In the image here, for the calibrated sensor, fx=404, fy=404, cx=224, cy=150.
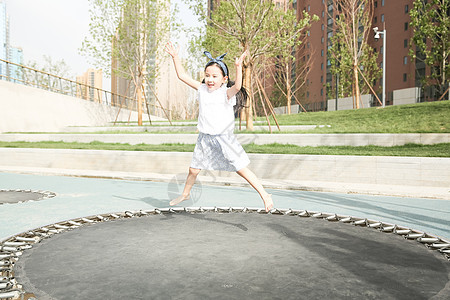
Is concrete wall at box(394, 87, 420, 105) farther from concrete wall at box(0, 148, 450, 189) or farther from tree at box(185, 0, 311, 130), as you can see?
concrete wall at box(0, 148, 450, 189)

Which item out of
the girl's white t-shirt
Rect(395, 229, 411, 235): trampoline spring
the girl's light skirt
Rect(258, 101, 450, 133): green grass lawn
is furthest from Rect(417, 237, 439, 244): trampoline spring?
Rect(258, 101, 450, 133): green grass lawn

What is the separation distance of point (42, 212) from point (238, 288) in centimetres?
406

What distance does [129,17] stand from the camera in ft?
82.3

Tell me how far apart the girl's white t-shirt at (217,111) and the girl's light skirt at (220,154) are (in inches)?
3.6

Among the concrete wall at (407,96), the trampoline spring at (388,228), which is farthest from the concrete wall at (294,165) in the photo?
the concrete wall at (407,96)

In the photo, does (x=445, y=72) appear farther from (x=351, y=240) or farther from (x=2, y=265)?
(x=2, y=265)

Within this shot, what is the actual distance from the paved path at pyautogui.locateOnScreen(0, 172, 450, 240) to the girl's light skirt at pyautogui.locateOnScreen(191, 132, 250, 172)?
168 centimetres

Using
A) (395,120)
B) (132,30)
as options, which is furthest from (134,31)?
(395,120)

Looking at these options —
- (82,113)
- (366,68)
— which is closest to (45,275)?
(82,113)

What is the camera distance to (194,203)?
21.4ft

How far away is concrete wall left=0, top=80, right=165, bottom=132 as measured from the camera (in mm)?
21734

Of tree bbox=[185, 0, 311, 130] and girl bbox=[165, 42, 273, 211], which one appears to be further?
tree bbox=[185, 0, 311, 130]

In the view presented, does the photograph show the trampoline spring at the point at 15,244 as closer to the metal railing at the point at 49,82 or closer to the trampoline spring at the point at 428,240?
the trampoline spring at the point at 428,240

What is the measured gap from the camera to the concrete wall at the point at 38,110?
21.7 m
